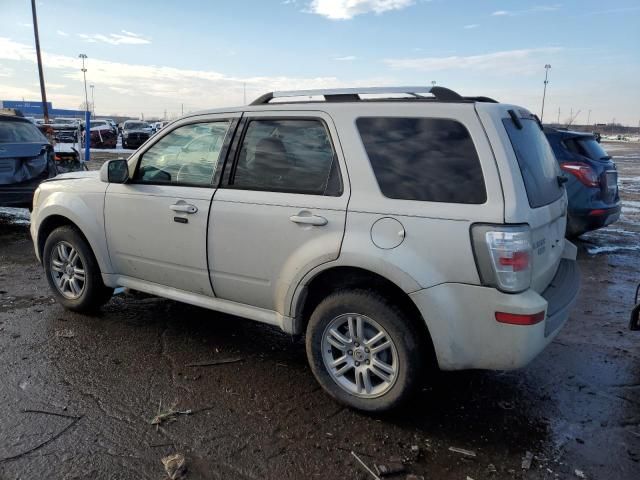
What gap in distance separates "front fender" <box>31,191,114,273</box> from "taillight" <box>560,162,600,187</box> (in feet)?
19.4

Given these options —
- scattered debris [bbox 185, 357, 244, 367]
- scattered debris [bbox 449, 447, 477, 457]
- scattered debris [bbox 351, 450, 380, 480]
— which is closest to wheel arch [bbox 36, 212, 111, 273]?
scattered debris [bbox 185, 357, 244, 367]

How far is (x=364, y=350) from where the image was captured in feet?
10.6

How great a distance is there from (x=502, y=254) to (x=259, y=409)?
1.73m

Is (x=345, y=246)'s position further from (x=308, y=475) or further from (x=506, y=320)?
(x=308, y=475)

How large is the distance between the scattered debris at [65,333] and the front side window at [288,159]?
1.98m

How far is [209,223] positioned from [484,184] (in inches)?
73.8

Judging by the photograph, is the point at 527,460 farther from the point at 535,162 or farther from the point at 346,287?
the point at 535,162

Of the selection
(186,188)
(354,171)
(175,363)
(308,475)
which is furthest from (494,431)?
(186,188)

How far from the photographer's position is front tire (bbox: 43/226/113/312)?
4.61 meters

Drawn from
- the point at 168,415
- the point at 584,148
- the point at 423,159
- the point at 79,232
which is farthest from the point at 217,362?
the point at 584,148

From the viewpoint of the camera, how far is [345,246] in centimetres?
312

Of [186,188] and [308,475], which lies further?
[186,188]

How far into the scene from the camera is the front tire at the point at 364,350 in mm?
3051

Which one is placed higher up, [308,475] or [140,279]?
[140,279]
